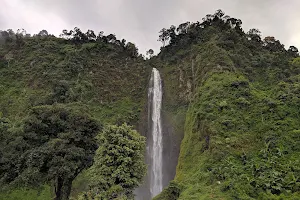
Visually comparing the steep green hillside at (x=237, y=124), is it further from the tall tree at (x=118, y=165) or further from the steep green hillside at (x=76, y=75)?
the steep green hillside at (x=76, y=75)

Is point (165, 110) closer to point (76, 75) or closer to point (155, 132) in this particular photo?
point (155, 132)

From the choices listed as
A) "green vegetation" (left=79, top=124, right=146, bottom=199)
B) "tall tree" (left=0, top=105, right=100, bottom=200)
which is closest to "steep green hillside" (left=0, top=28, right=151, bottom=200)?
"tall tree" (left=0, top=105, right=100, bottom=200)

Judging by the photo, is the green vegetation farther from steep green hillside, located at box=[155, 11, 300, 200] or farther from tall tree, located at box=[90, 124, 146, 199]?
steep green hillside, located at box=[155, 11, 300, 200]

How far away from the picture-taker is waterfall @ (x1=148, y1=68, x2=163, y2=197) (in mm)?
28319

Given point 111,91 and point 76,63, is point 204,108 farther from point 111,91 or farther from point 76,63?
point 76,63

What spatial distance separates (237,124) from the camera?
2080 centimetres

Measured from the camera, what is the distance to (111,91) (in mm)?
40062

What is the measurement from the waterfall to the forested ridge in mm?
1393

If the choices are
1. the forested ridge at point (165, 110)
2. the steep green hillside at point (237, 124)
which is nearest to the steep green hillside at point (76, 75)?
the forested ridge at point (165, 110)

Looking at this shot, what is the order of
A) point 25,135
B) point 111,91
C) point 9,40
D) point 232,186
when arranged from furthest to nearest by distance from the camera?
point 9,40 < point 111,91 < point 25,135 < point 232,186

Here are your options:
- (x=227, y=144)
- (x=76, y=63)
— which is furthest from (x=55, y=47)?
(x=227, y=144)

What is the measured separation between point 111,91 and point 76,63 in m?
7.91

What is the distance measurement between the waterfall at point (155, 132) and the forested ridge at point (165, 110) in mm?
1393

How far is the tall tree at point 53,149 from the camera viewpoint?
1867 centimetres
